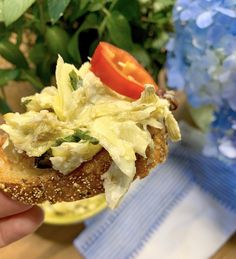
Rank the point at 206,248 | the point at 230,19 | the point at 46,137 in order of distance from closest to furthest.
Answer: the point at 46,137
the point at 230,19
the point at 206,248

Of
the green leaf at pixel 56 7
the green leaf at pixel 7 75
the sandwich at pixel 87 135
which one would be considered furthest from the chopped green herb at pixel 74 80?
the green leaf at pixel 7 75

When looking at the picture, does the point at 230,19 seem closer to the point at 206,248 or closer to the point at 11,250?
the point at 206,248

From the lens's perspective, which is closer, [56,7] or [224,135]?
[56,7]

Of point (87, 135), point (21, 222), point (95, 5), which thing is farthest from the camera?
point (95, 5)

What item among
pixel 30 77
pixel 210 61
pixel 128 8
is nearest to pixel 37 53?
pixel 30 77

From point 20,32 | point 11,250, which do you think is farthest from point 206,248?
point 20,32

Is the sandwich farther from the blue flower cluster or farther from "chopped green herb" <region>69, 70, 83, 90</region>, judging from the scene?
the blue flower cluster

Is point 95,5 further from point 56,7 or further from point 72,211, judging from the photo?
point 72,211
